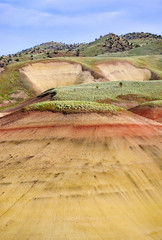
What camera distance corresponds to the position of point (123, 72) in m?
76.6

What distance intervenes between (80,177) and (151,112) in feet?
69.7

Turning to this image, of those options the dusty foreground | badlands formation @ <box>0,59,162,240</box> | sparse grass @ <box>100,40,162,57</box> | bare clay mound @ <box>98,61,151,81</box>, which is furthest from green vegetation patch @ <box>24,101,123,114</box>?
sparse grass @ <box>100,40,162,57</box>

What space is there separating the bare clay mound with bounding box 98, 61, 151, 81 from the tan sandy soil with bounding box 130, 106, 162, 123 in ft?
127

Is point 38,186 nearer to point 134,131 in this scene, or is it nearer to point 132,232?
point 132,232

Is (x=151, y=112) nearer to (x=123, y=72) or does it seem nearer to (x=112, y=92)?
(x=112, y=92)

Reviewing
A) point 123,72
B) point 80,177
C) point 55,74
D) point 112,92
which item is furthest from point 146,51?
point 80,177

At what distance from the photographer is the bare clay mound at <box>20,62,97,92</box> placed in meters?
66.6

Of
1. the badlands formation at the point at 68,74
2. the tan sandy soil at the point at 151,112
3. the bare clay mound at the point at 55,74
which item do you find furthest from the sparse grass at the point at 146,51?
the tan sandy soil at the point at 151,112

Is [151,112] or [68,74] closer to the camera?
[151,112]

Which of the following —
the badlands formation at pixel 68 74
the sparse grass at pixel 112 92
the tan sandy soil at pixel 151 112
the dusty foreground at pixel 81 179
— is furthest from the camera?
the badlands formation at pixel 68 74

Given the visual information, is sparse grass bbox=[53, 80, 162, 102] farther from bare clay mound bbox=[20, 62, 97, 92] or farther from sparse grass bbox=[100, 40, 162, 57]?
sparse grass bbox=[100, 40, 162, 57]

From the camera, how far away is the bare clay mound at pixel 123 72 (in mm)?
73938

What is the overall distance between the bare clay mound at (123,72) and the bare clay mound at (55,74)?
266 inches

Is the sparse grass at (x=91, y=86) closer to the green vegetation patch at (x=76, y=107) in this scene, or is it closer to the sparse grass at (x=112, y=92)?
the sparse grass at (x=112, y=92)
